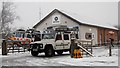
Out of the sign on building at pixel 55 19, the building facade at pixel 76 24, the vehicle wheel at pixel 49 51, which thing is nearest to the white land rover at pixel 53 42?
the vehicle wheel at pixel 49 51

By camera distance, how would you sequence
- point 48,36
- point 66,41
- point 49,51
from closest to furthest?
1. point 49,51
2. point 48,36
3. point 66,41

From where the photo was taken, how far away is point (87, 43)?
2111cm

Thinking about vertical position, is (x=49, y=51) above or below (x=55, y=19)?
below

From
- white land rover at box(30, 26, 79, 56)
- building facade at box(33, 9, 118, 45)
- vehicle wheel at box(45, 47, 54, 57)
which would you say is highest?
building facade at box(33, 9, 118, 45)

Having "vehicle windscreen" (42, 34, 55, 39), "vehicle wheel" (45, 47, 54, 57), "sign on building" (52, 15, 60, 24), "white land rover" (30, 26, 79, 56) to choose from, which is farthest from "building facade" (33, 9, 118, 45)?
"vehicle wheel" (45, 47, 54, 57)

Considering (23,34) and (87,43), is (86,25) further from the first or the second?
(87,43)

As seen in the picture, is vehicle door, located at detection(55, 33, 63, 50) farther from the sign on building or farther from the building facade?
the sign on building

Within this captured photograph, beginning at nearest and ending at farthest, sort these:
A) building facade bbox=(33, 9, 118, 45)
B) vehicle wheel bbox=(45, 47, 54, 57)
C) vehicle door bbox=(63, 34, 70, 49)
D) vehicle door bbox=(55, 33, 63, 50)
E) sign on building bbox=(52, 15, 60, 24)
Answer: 1. vehicle wheel bbox=(45, 47, 54, 57)
2. vehicle door bbox=(55, 33, 63, 50)
3. vehicle door bbox=(63, 34, 70, 49)
4. building facade bbox=(33, 9, 118, 45)
5. sign on building bbox=(52, 15, 60, 24)

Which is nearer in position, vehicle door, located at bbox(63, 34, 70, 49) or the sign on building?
vehicle door, located at bbox(63, 34, 70, 49)

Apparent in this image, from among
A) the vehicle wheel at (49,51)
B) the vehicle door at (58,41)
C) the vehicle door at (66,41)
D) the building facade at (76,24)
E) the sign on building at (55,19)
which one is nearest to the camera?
→ the vehicle wheel at (49,51)

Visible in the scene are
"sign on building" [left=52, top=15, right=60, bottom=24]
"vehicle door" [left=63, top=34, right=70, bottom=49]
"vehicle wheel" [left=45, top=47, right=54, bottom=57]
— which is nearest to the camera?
"vehicle wheel" [left=45, top=47, right=54, bottom=57]

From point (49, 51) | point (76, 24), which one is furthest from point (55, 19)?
point (49, 51)

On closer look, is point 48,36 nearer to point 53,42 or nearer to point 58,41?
point 53,42

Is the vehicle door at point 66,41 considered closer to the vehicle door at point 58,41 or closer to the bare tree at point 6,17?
the vehicle door at point 58,41
